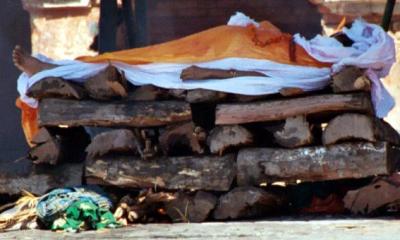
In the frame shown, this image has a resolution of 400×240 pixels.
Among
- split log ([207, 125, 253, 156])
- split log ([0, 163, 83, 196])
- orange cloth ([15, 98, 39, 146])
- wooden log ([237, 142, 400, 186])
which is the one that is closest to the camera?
wooden log ([237, 142, 400, 186])

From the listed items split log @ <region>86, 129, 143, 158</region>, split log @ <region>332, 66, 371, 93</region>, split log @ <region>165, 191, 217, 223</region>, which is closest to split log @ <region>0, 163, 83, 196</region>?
split log @ <region>86, 129, 143, 158</region>

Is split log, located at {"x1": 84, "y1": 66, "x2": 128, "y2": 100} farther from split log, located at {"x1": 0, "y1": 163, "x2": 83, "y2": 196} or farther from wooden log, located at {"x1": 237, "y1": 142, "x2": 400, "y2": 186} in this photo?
wooden log, located at {"x1": 237, "y1": 142, "x2": 400, "y2": 186}

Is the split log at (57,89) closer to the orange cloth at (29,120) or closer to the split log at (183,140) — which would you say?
the orange cloth at (29,120)

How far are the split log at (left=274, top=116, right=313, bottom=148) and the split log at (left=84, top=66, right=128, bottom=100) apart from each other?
1129 mm

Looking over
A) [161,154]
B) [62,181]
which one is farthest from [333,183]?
[62,181]

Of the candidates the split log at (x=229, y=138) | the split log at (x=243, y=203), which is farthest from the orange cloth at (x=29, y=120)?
the split log at (x=243, y=203)

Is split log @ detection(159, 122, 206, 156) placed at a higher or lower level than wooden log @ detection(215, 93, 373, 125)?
lower

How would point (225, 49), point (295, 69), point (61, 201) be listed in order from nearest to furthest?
point (61, 201)
point (295, 69)
point (225, 49)

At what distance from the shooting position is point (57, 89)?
782 cm

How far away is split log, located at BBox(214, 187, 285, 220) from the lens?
24.1 feet

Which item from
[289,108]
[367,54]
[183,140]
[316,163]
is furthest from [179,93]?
[367,54]

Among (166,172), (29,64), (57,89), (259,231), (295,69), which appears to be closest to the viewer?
→ (259,231)

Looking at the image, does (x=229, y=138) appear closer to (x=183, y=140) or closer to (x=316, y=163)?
(x=183, y=140)

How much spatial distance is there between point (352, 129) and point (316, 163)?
1.03 ft
